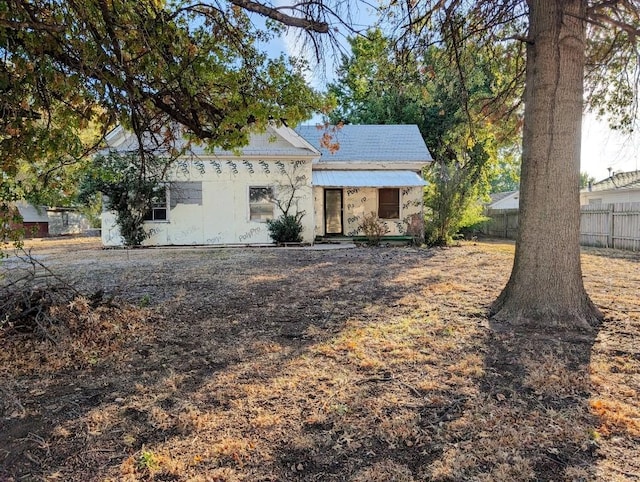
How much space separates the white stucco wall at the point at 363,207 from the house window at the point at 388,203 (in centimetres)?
19

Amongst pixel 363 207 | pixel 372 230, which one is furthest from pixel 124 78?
pixel 363 207

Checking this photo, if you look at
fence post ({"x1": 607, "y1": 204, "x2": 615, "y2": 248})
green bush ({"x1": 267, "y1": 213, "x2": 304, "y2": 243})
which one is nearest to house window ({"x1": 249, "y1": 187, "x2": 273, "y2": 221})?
green bush ({"x1": 267, "y1": 213, "x2": 304, "y2": 243})

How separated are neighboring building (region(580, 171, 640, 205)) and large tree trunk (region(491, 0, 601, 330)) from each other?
1889cm

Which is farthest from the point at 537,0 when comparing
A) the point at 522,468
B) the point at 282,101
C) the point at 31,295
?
the point at 31,295

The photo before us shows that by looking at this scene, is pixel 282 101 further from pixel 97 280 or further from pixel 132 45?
pixel 97 280

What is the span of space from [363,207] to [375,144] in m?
2.87

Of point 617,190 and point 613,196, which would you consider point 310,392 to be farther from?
point 613,196

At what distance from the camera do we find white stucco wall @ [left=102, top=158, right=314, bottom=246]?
1526 cm

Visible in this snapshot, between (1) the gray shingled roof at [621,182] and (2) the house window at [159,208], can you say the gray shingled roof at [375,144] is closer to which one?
(2) the house window at [159,208]

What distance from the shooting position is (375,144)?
18.1m

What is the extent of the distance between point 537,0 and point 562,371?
14.0 ft

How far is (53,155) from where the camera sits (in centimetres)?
478

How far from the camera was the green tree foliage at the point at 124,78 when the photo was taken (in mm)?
3900

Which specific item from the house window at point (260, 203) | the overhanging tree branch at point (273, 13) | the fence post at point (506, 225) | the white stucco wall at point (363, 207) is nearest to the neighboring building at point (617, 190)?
the fence post at point (506, 225)
